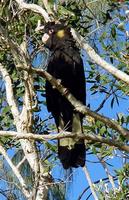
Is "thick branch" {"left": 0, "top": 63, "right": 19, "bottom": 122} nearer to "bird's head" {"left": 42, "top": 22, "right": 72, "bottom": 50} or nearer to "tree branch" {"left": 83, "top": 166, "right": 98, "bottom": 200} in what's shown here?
"bird's head" {"left": 42, "top": 22, "right": 72, "bottom": 50}

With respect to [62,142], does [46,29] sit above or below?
above

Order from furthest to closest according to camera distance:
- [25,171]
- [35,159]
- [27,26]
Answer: [25,171], [27,26], [35,159]

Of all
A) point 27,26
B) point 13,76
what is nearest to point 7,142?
point 13,76

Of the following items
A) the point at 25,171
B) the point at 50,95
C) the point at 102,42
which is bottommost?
the point at 25,171

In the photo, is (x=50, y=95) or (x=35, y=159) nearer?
(x=35, y=159)

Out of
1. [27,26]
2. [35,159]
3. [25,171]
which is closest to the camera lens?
[35,159]

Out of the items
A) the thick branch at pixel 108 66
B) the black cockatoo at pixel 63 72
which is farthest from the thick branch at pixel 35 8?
the thick branch at pixel 108 66

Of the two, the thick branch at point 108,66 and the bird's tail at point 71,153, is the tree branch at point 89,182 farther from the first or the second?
the thick branch at point 108,66

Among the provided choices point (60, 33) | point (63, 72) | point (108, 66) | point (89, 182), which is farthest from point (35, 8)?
point (89, 182)

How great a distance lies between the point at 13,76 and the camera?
13.8 ft

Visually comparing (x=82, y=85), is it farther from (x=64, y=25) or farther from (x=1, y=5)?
(x=1, y=5)

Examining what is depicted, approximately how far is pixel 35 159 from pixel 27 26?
94 centimetres

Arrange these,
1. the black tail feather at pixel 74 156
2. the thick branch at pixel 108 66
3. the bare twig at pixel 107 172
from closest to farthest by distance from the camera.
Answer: the thick branch at pixel 108 66, the black tail feather at pixel 74 156, the bare twig at pixel 107 172

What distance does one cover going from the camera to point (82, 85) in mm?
3904
